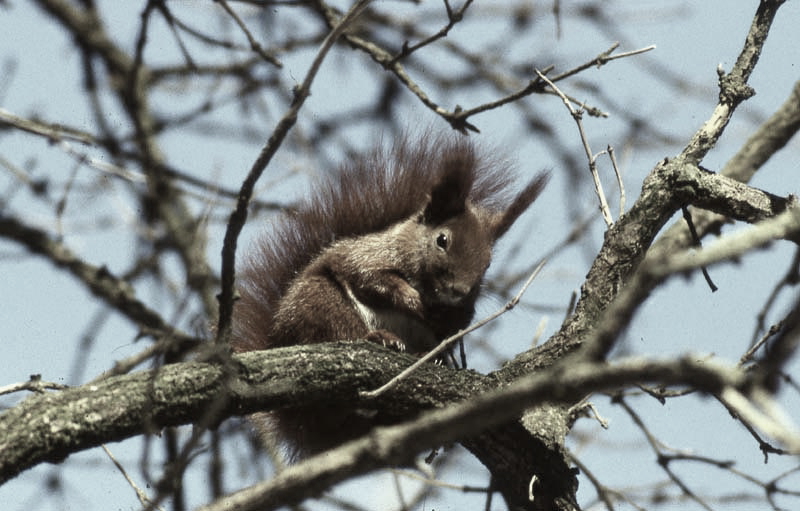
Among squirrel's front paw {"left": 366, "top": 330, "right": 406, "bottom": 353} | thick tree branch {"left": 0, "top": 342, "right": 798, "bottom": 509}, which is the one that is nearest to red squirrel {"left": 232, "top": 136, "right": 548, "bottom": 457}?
squirrel's front paw {"left": 366, "top": 330, "right": 406, "bottom": 353}

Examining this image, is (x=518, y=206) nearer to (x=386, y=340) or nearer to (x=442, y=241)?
(x=442, y=241)

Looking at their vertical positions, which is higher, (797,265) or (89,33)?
(89,33)

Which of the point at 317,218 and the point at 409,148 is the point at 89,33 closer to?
the point at 317,218

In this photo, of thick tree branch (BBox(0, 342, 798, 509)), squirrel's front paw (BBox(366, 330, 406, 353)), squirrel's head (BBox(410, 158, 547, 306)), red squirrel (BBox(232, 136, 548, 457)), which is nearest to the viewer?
thick tree branch (BBox(0, 342, 798, 509))

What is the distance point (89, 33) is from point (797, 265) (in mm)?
2433

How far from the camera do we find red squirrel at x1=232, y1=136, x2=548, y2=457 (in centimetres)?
316

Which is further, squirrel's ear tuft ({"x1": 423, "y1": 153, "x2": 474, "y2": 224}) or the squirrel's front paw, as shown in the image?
squirrel's ear tuft ({"x1": 423, "y1": 153, "x2": 474, "y2": 224})

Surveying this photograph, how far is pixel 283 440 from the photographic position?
3213 mm

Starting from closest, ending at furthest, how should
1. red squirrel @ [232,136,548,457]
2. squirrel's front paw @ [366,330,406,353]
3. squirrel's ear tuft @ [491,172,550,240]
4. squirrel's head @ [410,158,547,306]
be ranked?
1. squirrel's front paw @ [366,330,406,353]
2. red squirrel @ [232,136,548,457]
3. squirrel's head @ [410,158,547,306]
4. squirrel's ear tuft @ [491,172,550,240]

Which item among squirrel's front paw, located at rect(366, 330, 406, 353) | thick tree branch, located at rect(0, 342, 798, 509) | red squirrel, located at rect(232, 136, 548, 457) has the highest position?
red squirrel, located at rect(232, 136, 548, 457)

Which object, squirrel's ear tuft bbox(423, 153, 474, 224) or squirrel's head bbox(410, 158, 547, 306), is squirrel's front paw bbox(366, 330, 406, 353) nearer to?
squirrel's head bbox(410, 158, 547, 306)

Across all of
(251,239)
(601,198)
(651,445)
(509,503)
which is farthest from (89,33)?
(651,445)

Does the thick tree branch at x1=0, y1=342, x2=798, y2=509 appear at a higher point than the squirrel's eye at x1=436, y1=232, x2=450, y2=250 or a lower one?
lower

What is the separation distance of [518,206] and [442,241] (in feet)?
1.42
